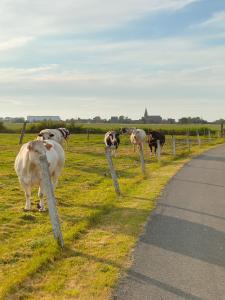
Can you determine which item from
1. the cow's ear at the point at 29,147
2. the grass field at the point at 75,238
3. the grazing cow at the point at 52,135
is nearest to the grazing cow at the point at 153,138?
the grazing cow at the point at 52,135

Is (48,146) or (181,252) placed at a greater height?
(48,146)

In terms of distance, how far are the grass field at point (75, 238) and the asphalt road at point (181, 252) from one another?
0.96 feet

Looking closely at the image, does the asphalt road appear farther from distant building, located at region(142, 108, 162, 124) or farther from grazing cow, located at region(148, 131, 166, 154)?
distant building, located at region(142, 108, 162, 124)

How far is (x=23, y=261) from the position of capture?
7.61 meters

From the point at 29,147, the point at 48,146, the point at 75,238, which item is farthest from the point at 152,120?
the point at 75,238

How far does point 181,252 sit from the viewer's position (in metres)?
7.75

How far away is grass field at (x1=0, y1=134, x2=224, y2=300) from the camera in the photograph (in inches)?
249

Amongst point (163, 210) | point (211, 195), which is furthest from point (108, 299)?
point (211, 195)

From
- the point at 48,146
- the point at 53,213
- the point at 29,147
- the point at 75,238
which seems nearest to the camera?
the point at 53,213

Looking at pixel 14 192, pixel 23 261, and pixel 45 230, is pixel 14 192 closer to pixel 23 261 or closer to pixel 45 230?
pixel 45 230

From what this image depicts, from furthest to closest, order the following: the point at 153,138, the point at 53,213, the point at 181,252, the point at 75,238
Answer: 1. the point at 153,138
2. the point at 75,238
3. the point at 53,213
4. the point at 181,252

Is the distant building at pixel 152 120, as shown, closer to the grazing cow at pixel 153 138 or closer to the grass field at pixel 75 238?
the grazing cow at pixel 153 138

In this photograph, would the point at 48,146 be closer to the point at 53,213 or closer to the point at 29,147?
the point at 29,147

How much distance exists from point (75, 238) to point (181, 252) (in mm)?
2140
